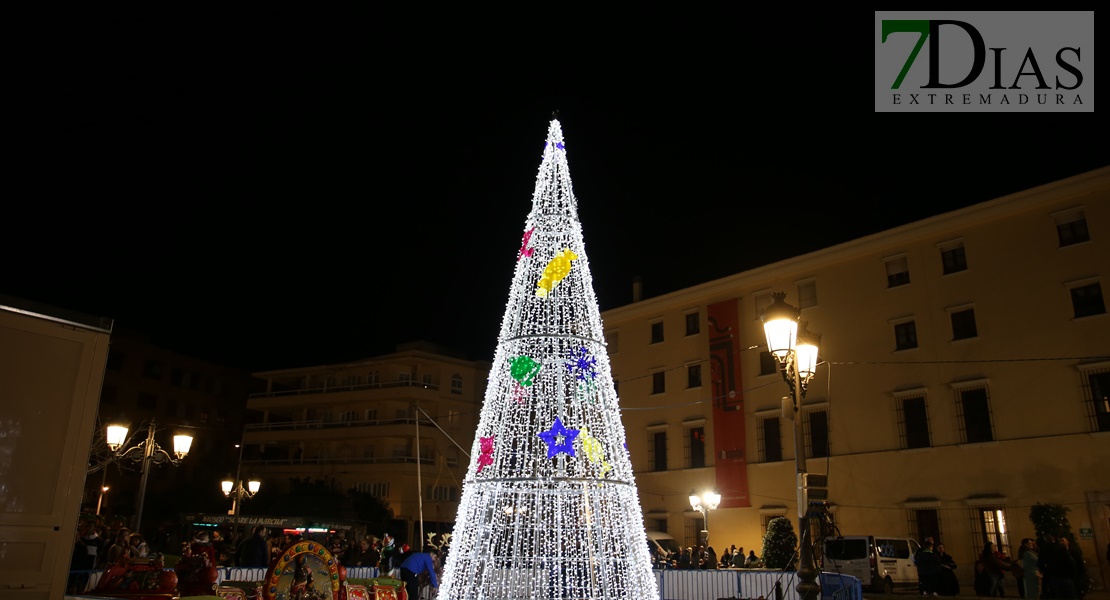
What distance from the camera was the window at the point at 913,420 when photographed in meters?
22.0

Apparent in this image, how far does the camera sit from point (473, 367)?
139 ft

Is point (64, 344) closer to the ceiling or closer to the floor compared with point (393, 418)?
closer to the floor

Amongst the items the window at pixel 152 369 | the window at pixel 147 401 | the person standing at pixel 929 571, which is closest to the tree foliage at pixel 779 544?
the person standing at pixel 929 571

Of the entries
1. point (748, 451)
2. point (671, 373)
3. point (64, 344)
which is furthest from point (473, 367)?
point (64, 344)

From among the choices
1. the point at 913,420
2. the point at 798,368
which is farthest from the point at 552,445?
the point at 913,420

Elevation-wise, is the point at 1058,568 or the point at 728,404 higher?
the point at 728,404

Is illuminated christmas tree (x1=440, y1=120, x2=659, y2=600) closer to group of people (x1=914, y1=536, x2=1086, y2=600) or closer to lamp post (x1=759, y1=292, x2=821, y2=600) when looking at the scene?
lamp post (x1=759, y1=292, x2=821, y2=600)

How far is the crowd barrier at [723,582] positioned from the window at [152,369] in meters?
34.5

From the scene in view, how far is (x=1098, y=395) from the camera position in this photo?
18.9m

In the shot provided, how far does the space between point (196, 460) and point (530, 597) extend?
41.6m

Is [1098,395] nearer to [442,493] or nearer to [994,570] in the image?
[994,570]

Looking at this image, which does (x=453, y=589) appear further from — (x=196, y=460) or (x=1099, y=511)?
(x=196, y=460)

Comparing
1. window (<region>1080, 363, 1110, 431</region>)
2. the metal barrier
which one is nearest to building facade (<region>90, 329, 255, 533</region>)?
the metal barrier

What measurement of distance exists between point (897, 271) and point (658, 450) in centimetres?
1086
